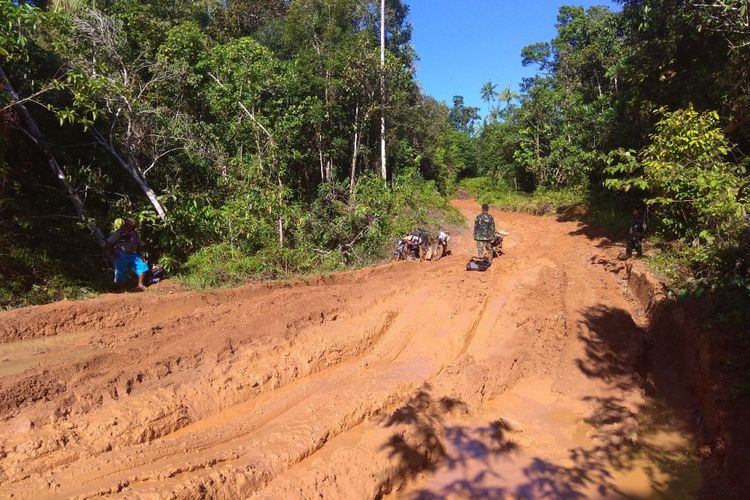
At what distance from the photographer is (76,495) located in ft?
11.6

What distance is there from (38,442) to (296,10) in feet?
55.8

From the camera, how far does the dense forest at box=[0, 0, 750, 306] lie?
347 inches

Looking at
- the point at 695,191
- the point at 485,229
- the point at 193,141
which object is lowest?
the point at 485,229

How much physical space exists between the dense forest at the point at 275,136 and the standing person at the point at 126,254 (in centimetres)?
56

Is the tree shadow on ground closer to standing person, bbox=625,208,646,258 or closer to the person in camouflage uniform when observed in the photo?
the person in camouflage uniform

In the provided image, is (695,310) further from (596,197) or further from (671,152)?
(596,197)

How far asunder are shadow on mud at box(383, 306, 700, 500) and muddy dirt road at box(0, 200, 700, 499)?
0.06 feet

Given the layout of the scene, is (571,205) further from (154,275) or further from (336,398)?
(336,398)

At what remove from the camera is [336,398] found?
5.30 metres

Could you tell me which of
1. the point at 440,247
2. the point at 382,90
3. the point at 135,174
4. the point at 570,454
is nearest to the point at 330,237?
the point at 440,247

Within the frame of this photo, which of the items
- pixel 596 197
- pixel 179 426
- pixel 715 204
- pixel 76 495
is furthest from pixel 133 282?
pixel 596 197

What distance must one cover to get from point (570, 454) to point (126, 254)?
26.8 ft

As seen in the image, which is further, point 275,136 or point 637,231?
point 275,136

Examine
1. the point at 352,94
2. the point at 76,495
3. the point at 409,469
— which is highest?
the point at 352,94
